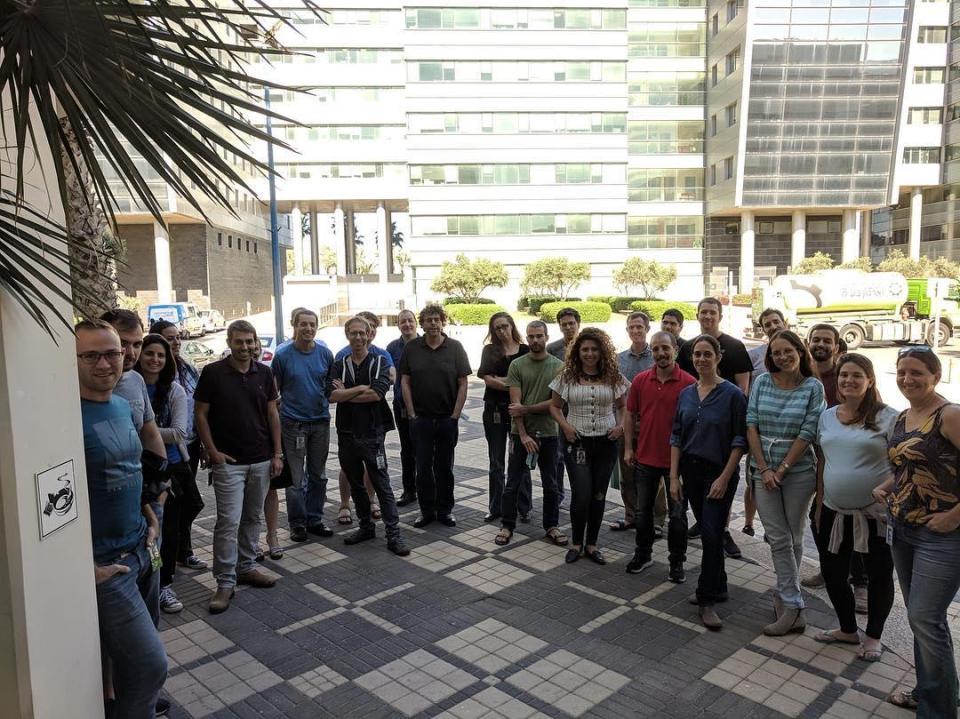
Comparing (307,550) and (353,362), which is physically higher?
(353,362)

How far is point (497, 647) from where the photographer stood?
4512 mm

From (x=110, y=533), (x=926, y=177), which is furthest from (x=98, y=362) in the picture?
(x=926, y=177)

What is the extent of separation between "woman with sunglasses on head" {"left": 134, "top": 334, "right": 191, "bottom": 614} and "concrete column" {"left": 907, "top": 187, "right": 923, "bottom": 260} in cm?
6410

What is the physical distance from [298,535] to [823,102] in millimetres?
55752

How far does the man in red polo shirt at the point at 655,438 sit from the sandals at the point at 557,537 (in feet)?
2.52

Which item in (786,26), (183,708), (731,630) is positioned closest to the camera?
(183,708)

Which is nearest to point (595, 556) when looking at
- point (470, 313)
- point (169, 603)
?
point (169, 603)

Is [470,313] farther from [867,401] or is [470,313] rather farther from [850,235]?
[867,401]

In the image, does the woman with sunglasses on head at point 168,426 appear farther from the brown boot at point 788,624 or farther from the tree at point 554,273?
the tree at point 554,273

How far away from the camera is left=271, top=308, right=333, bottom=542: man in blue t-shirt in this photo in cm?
643

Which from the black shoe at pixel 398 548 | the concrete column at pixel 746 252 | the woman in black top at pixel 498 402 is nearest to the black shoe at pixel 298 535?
the black shoe at pixel 398 548

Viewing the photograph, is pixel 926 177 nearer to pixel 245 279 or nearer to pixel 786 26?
pixel 786 26

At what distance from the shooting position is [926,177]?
5675cm

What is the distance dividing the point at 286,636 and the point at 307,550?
161 centimetres
